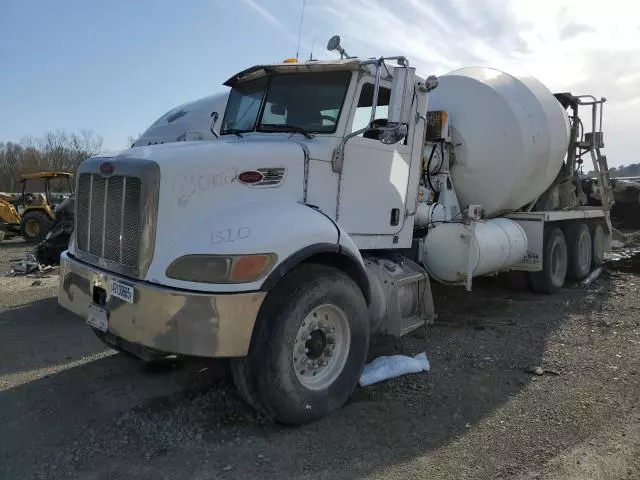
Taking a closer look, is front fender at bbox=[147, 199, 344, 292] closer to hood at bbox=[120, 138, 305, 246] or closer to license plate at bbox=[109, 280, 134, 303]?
hood at bbox=[120, 138, 305, 246]

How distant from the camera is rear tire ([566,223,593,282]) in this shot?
951 cm

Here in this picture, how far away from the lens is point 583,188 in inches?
426

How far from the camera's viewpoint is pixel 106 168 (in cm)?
390

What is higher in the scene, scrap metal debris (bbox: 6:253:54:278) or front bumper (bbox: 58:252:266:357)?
front bumper (bbox: 58:252:266:357)

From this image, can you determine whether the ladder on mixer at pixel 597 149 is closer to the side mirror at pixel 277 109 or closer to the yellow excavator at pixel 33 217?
the side mirror at pixel 277 109

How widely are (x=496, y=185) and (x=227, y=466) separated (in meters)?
5.76

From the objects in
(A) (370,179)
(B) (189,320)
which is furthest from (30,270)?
(B) (189,320)

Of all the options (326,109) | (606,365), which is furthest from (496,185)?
(326,109)

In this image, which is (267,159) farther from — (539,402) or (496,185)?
(496,185)

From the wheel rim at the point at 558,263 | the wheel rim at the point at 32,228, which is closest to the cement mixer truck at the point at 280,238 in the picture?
the wheel rim at the point at 558,263

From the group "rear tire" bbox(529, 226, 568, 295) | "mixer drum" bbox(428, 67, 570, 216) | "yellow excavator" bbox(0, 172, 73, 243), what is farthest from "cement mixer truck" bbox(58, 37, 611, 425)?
"yellow excavator" bbox(0, 172, 73, 243)

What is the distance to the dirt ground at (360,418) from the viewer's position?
3395 mm

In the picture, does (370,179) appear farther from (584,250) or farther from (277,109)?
(584,250)

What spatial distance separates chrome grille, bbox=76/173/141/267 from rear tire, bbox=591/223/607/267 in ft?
31.0
